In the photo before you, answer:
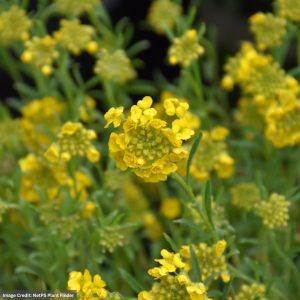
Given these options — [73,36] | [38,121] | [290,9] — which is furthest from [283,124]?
[38,121]

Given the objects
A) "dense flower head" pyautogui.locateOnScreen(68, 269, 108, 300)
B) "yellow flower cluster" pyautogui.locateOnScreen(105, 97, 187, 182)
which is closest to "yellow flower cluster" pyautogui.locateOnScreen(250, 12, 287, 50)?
"yellow flower cluster" pyautogui.locateOnScreen(105, 97, 187, 182)

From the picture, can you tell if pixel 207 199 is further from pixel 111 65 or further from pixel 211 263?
pixel 111 65

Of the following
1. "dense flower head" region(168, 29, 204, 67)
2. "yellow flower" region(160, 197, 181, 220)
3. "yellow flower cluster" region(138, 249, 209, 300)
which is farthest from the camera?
"yellow flower" region(160, 197, 181, 220)

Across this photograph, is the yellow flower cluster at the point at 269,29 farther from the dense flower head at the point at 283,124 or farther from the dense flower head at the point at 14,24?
the dense flower head at the point at 14,24

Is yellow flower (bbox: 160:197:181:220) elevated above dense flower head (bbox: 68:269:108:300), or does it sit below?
below

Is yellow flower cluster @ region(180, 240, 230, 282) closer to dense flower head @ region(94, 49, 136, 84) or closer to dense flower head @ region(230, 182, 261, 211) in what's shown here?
dense flower head @ region(230, 182, 261, 211)
